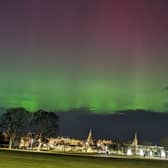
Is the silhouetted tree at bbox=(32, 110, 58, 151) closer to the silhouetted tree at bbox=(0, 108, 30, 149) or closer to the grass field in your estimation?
the silhouetted tree at bbox=(0, 108, 30, 149)

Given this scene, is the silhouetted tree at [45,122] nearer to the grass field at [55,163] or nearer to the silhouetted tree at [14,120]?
the silhouetted tree at [14,120]

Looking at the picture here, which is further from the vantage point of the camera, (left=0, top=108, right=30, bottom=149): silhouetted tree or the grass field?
(left=0, top=108, right=30, bottom=149): silhouetted tree

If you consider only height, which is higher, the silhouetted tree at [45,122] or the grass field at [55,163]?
the silhouetted tree at [45,122]

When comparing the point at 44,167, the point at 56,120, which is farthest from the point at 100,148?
the point at 44,167

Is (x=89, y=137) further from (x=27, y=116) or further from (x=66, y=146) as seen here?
(x=27, y=116)

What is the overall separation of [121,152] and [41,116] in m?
25.8

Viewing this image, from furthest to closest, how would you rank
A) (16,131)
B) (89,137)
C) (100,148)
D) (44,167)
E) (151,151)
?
(89,137) < (100,148) < (16,131) < (151,151) < (44,167)

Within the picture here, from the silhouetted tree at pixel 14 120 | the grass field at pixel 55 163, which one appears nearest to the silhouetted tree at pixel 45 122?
the silhouetted tree at pixel 14 120

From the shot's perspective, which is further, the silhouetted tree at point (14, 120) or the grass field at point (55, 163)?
the silhouetted tree at point (14, 120)

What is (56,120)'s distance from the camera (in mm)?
128250

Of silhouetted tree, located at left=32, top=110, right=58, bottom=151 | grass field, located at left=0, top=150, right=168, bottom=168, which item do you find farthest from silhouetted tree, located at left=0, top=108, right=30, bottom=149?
grass field, located at left=0, top=150, right=168, bottom=168

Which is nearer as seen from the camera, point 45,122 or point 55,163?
point 55,163

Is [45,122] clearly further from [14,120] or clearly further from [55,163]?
[55,163]

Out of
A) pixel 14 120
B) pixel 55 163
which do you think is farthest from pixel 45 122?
pixel 55 163
